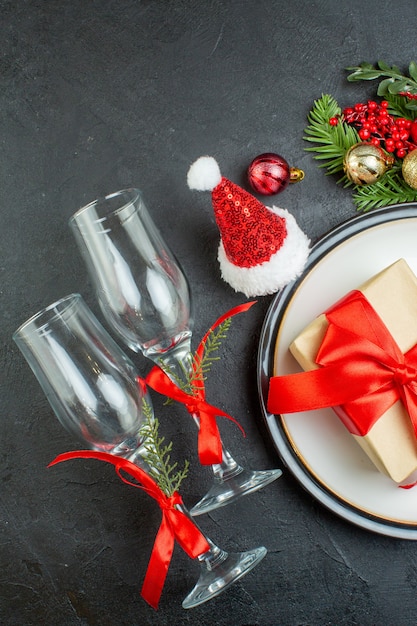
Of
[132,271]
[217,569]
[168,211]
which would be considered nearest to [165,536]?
[217,569]

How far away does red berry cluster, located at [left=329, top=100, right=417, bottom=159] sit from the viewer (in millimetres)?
980

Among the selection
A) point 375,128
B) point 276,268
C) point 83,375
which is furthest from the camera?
point 375,128

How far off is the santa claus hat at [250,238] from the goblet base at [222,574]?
0.44 metres

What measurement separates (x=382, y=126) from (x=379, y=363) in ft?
1.38

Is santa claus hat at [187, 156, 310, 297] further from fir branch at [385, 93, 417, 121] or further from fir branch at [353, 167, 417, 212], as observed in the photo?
fir branch at [385, 93, 417, 121]

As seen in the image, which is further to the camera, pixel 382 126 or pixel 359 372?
pixel 382 126

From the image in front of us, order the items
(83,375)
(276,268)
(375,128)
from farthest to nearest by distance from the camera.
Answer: (375,128) → (276,268) → (83,375)

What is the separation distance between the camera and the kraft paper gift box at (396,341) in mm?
875

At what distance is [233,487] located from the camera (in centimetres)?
95

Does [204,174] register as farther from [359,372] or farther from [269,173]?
[359,372]

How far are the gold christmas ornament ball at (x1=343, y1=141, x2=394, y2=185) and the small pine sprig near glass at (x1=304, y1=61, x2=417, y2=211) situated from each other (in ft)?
0.09

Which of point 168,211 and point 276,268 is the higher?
point 168,211

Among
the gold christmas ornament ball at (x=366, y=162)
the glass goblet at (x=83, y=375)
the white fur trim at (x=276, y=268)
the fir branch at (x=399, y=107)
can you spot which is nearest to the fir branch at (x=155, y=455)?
the glass goblet at (x=83, y=375)

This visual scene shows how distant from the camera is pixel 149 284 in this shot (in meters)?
0.82
